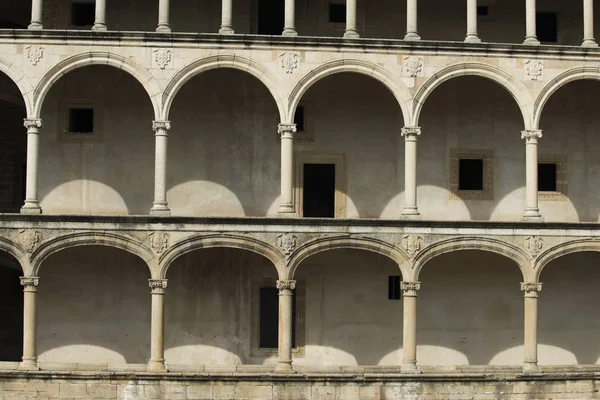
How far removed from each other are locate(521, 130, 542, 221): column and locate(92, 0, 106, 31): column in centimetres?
1204

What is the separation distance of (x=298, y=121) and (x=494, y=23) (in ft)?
22.4

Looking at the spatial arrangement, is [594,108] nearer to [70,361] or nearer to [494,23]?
[494,23]

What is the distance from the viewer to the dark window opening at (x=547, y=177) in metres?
35.8

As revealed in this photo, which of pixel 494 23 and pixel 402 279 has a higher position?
pixel 494 23

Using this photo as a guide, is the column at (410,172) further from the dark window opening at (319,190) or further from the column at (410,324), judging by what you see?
the dark window opening at (319,190)

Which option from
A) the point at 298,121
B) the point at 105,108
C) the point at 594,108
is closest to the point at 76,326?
the point at 105,108

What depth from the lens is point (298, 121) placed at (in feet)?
115

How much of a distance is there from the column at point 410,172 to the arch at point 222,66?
3.50m

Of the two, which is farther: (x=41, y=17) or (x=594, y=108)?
(x=594, y=108)

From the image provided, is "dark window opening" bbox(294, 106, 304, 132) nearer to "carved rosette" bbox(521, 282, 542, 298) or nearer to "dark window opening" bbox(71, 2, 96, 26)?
"dark window opening" bbox(71, 2, 96, 26)

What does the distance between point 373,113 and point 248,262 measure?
226 inches

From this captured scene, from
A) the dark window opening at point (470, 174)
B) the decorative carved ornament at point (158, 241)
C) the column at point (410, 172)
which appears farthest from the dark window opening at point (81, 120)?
the dark window opening at point (470, 174)

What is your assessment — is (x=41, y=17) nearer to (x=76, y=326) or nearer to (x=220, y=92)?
(x=220, y=92)

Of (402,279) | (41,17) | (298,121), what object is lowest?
(402,279)
